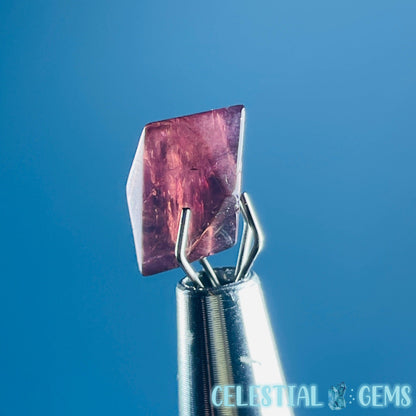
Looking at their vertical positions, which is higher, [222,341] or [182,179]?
[182,179]

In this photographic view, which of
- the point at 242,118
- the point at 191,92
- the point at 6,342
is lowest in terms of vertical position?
the point at 6,342

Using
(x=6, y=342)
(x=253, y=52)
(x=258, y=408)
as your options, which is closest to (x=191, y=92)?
(x=253, y=52)

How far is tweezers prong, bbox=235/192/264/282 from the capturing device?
0.33 metres

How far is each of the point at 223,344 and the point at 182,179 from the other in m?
0.11

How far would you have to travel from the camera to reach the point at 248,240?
1.12ft

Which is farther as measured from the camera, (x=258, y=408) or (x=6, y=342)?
(x=6, y=342)

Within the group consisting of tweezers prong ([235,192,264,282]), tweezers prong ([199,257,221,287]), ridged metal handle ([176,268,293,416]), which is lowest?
ridged metal handle ([176,268,293,416])

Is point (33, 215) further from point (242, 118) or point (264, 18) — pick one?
point (242, 118)

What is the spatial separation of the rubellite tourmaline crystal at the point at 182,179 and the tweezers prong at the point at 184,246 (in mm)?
18

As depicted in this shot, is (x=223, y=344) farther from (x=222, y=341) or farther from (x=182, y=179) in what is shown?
(x=182, y=179)

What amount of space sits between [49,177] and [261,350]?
0.65 meters

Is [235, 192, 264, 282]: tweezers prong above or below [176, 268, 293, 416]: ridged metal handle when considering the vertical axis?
above

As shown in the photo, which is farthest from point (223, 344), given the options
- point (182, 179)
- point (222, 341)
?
point (182, 179)

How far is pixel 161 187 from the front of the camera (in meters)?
0.34
